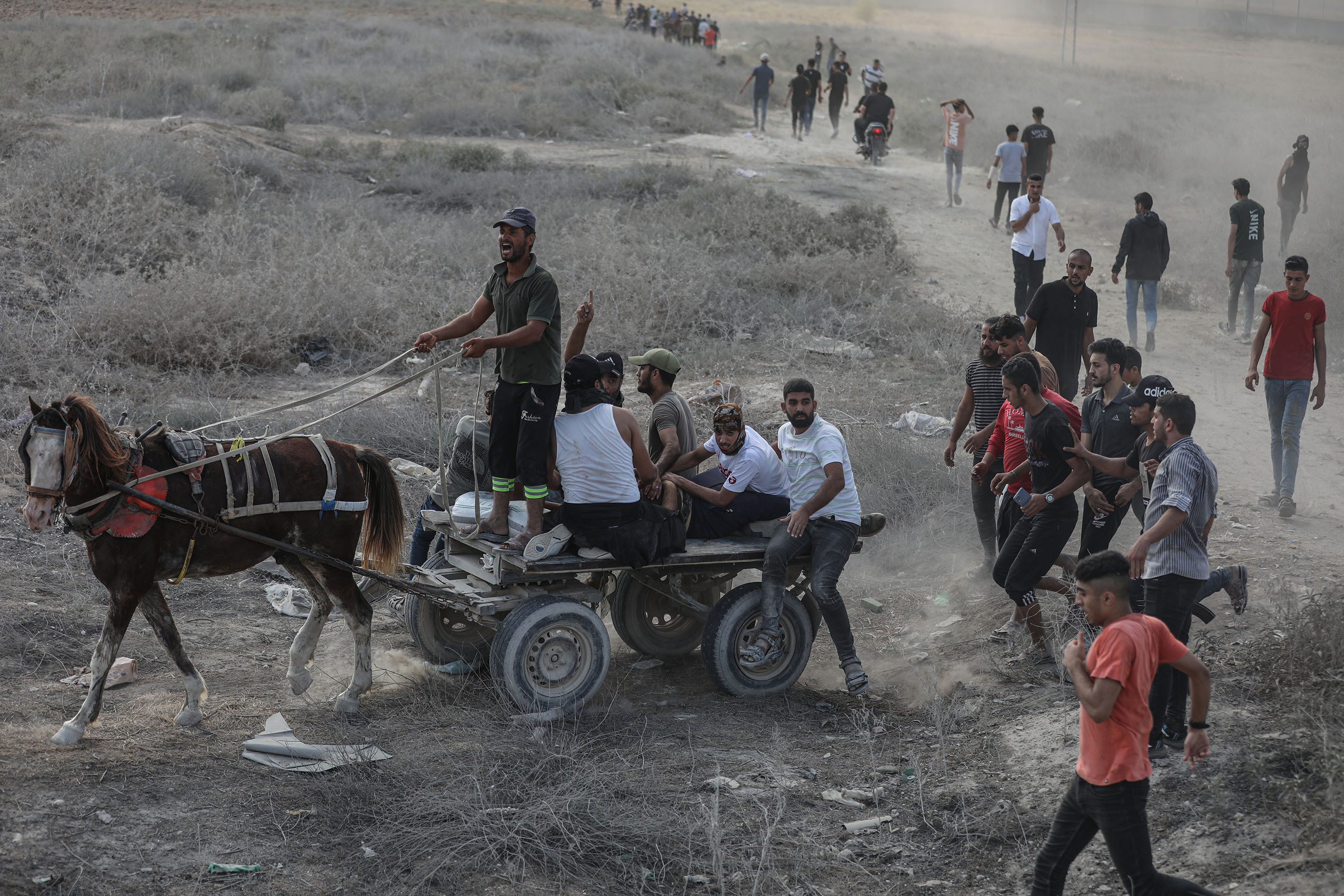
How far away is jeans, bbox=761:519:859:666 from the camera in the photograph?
6316mm

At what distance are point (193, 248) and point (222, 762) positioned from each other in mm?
10720

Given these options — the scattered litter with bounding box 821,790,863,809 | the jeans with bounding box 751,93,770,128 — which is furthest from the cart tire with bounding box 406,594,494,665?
the jeans with bounding box 751,93,770,128

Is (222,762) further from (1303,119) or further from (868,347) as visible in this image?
(1303,119)

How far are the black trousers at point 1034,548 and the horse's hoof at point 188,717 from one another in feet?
14.8

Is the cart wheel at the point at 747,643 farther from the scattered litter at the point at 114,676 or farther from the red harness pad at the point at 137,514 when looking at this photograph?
the scattered litter at the point at 114,676

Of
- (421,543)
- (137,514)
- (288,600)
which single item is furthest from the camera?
(288,600)

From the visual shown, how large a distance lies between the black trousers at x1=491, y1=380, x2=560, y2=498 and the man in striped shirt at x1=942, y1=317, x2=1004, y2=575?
10.8 ft

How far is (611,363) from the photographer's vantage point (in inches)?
265

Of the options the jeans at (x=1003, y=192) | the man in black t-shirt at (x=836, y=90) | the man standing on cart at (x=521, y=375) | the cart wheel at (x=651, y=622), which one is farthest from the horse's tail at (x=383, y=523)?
the man in black t-shirt at (x=836, y=90)

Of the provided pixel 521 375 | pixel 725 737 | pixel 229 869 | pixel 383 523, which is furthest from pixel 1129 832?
pixel 383 523

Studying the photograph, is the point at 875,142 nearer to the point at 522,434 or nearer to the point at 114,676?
the point at 522,434

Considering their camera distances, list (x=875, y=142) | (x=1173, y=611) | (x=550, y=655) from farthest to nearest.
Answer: (x=875, y=142) → (x=550, y=655) → (x=1173, y=611)

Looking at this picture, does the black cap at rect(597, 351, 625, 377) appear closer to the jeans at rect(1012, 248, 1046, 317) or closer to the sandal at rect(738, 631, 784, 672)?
the sandal at rect(738, 631, 784, 672)

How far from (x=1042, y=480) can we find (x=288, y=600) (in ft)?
17.1
